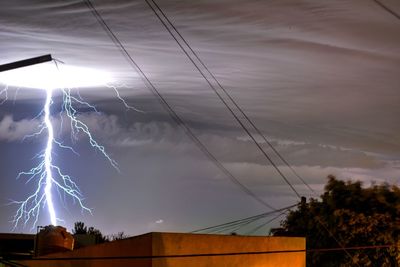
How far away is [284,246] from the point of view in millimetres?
17078

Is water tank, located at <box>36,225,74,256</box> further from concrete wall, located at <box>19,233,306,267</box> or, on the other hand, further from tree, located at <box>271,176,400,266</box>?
tree, located at <box>271,176,400,266</box>

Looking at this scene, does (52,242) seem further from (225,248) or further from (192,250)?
(192,250)

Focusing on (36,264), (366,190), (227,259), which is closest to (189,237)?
(227,259)

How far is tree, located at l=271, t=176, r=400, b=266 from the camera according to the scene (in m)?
21.2

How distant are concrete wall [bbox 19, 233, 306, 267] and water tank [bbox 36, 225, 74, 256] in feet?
16.3

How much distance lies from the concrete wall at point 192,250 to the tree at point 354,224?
14.9 ft

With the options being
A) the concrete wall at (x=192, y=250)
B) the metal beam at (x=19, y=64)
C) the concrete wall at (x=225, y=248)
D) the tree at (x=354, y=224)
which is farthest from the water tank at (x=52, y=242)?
the metal beam at (x=19, y=64)

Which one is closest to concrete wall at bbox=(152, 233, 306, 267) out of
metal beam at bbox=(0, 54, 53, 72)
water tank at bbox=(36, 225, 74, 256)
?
metal beam at bbox=(0, 54, 53, 72)

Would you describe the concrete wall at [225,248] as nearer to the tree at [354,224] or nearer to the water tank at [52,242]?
the tree at [354,224]

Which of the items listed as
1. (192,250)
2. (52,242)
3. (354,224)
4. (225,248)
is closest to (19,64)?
(192,250)

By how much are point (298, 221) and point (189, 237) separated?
11.1 metres

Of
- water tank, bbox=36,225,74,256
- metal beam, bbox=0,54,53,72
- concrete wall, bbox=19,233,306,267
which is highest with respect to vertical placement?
metal beam, bbox=0,54,53,72

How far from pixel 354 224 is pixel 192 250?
28.9 ft

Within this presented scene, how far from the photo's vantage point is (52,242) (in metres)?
23.1
